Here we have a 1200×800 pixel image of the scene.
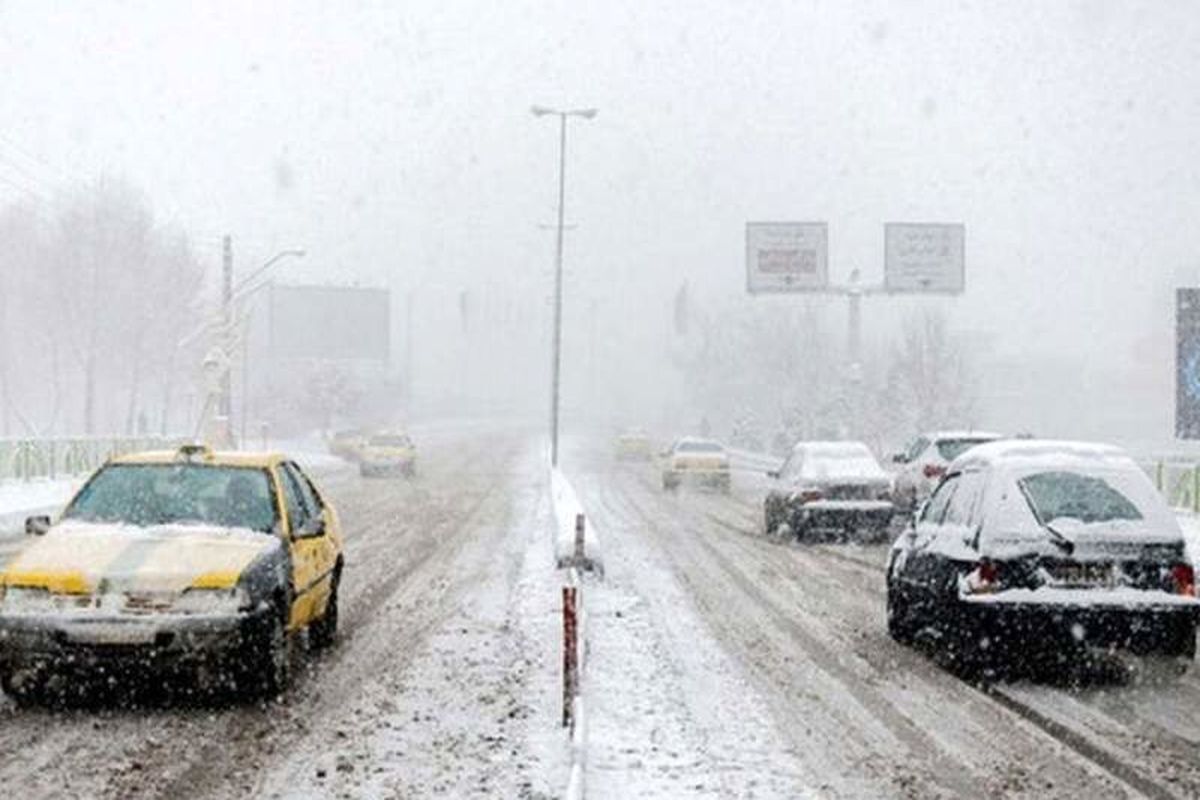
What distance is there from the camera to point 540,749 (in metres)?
8.31

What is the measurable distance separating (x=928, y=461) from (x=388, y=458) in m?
29.1

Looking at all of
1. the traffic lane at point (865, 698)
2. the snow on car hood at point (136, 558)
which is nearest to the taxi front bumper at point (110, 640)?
the snow on car hood at point (136, 558)

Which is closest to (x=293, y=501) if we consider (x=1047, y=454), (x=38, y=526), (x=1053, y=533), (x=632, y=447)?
(x=38, y=526)

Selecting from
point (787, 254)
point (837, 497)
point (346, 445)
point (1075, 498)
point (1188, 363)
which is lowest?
point (346, 445)

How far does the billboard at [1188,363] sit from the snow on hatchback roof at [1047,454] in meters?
18.7

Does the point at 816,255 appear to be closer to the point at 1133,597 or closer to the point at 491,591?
the point at 491,591

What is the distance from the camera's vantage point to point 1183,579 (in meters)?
10.8

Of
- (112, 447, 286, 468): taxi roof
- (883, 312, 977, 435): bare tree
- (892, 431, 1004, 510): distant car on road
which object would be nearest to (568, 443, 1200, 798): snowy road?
(112, 447, 286, 468): taxi roof

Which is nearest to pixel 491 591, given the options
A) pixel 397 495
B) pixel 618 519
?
pixel 618 519

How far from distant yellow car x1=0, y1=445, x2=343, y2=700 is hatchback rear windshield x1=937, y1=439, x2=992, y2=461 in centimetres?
1454

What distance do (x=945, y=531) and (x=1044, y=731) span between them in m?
3.14

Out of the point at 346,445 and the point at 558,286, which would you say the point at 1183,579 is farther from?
the point at 346,445

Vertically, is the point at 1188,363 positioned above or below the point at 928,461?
above

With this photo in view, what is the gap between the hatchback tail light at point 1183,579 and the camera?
424 inches
